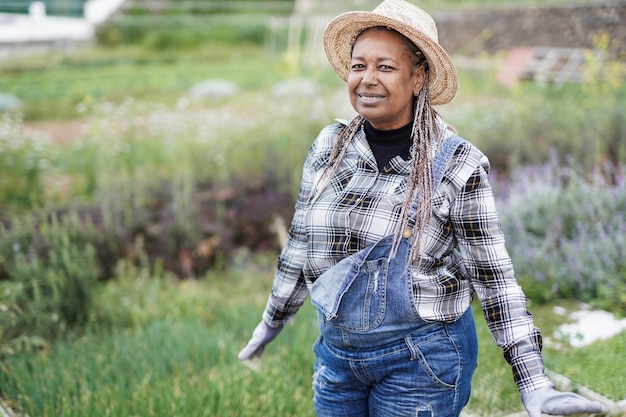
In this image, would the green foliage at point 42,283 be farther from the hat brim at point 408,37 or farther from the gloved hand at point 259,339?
the hat brim at point 408,37

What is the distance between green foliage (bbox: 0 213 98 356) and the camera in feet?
13.0

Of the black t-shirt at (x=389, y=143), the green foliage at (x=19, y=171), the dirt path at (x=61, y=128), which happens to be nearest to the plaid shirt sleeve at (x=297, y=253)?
the black t-shirt at (x=389, y=143)

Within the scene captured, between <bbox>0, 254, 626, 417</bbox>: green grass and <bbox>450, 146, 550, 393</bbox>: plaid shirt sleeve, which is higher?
<bbox>450, 146, 550, 393</bbox>: plaid shirt sleeve

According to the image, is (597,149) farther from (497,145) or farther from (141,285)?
(141,285)

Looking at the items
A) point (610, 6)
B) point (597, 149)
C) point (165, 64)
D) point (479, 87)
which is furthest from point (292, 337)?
point (165, 64)

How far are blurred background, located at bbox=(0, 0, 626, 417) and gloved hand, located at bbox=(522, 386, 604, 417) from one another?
51.6 inches

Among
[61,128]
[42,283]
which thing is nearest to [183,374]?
[42,283]

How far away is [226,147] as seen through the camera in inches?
286

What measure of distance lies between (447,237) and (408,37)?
0.58 meters

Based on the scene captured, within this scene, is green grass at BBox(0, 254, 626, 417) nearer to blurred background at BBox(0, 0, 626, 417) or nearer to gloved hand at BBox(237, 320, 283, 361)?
blurred background at BBox(0, 0, 626, 417)

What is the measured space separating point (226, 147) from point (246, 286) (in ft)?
7.48

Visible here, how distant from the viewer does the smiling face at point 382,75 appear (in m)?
2.14

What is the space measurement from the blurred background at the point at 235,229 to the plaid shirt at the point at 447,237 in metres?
1.25

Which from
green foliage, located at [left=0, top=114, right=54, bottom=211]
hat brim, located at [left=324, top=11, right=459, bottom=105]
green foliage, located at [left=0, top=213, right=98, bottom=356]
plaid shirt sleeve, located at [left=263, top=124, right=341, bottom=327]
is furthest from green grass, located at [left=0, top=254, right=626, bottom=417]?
green foliage, located at [left=0, top=114, right=54, bottom=211]
